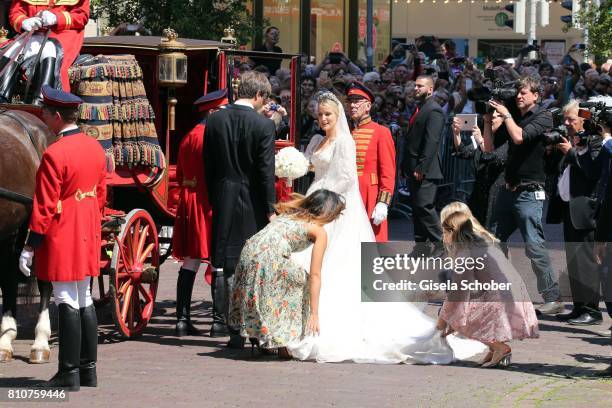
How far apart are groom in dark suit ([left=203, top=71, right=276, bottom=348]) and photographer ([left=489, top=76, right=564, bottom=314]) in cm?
249

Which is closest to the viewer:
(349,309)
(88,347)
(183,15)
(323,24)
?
(88,347)

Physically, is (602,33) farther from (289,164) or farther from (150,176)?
(150,176)

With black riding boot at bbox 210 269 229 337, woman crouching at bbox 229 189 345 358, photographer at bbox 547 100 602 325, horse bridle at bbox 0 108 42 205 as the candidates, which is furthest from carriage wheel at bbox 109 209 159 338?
photographer at bbox 547 100 602 325

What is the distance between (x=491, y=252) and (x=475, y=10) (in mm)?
36781

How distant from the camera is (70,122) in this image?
766cm

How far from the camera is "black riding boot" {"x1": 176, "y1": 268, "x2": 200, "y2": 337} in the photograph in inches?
388

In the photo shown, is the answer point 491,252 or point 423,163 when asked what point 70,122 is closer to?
point 491,252

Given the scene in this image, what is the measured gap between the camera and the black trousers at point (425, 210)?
38.9ft

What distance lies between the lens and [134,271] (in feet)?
31.8

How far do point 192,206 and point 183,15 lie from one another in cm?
783

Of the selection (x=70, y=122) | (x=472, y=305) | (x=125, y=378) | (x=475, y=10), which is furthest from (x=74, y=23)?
(x=475, y=10)

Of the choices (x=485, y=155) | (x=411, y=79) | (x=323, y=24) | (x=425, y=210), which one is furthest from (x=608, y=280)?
(x=323, y=24)

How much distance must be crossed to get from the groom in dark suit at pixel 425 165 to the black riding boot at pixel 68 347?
494 cm

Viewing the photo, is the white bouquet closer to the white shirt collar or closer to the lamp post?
the white shirt collar
